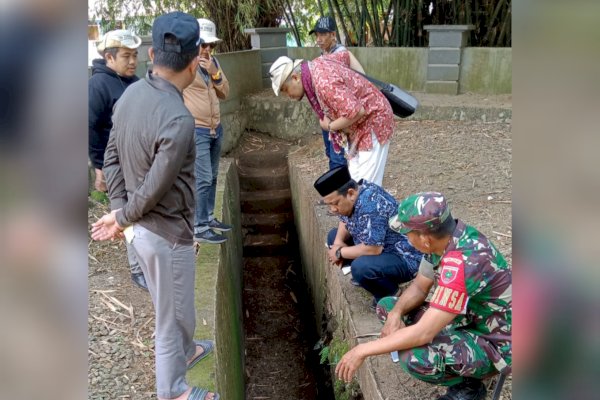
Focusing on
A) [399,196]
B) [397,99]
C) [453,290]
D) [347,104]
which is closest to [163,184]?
[453,290]

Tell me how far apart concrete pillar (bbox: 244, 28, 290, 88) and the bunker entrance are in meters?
1.16

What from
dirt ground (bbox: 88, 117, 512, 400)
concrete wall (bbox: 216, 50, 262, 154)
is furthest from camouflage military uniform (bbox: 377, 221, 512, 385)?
concrete wall (bbox: 216, 50, 262, 154)

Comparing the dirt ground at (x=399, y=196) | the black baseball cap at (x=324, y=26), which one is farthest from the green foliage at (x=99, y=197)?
the black baseball cap at (x=324, y=26)

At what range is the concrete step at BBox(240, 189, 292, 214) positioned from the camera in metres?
7.86

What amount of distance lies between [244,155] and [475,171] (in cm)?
321

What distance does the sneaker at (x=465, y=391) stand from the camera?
278 centimetres

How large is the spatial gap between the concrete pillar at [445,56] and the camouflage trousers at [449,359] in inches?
269

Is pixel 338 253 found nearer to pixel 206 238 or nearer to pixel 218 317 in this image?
pixel 218 317

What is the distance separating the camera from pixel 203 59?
14.1 feet

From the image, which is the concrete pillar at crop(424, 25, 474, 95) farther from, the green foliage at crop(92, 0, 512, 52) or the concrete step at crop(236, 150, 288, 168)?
the concrete step at crop(236, 150, 288, 168)

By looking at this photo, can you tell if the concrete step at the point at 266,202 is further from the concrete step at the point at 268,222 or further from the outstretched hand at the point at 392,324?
the outstretched hand at the point at 392,324

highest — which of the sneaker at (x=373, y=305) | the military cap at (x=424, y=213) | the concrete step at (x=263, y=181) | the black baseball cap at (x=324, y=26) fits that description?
the black baseball cap at (x=324, y=26)
